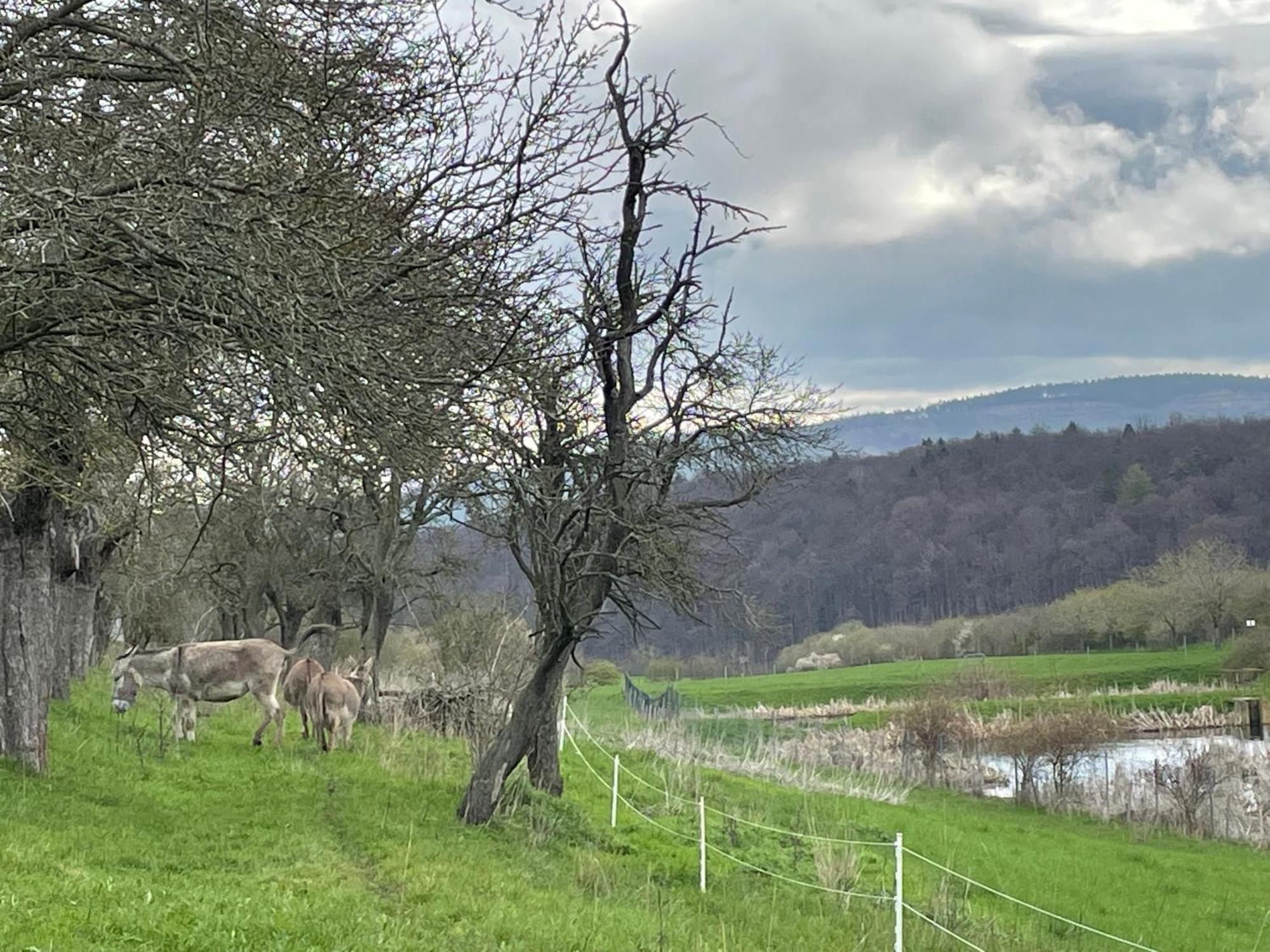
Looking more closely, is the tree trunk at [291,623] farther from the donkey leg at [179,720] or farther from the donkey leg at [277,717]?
the donkey leg at [179,720]

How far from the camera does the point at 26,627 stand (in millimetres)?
13219

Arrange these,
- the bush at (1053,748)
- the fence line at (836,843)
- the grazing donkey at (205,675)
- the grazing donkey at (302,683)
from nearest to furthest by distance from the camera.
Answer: the fence line at (836,843) < the grazing donkey at (205,675) < the grazing donkey at (302,683) < the bush at (1053,748)

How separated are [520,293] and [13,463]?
6237mm

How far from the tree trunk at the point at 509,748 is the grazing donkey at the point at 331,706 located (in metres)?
4.25

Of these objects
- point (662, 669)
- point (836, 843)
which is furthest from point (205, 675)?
point (662, 669)

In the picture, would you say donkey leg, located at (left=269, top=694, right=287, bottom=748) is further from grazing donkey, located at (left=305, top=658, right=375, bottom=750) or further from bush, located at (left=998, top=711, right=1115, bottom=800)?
bush, located at (left=998, top=711, right=1115, bottom=800)

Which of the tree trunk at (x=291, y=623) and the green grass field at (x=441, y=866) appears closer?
the green grass field at (x=441, y=866)

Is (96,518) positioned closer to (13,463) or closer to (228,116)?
(13,463)

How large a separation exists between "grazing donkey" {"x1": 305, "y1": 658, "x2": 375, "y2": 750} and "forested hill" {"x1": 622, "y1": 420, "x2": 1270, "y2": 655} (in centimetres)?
9895

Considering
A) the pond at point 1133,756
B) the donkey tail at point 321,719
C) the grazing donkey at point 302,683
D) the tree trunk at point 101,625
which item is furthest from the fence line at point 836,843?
the tree trunk at point 101,625

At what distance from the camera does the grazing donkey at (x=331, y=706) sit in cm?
1819

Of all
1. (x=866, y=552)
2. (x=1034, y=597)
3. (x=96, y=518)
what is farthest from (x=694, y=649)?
(x=96, y=518)

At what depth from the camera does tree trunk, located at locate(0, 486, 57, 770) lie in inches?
514

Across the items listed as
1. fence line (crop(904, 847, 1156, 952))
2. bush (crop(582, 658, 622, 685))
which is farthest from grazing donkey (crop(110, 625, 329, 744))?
bush (crop(582, 658, 622, 685))
